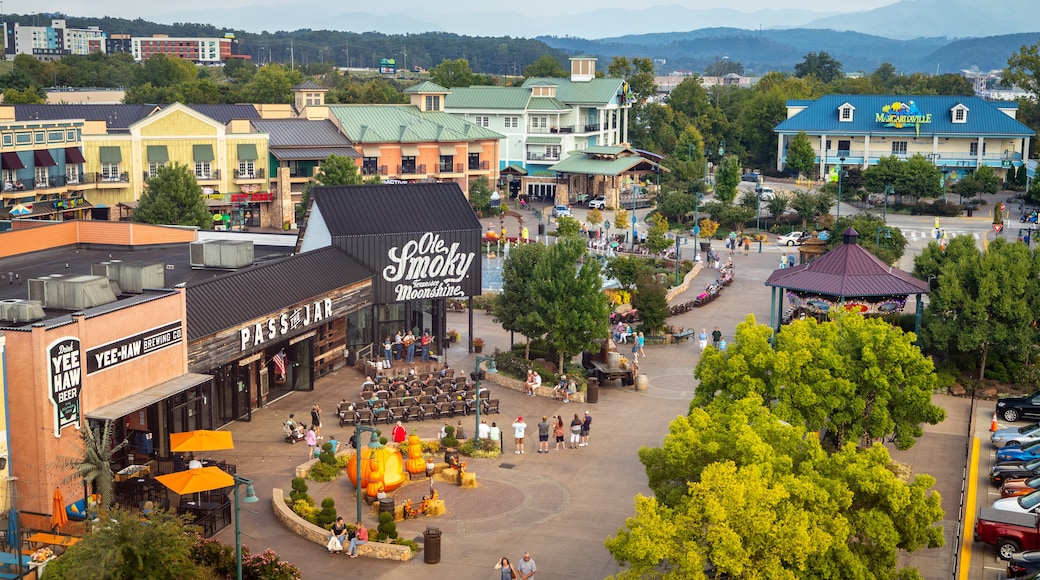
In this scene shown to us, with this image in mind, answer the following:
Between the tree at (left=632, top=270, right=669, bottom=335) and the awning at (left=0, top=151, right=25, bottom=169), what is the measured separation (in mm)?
41588

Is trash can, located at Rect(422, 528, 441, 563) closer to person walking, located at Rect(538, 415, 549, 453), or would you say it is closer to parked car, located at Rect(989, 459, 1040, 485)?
person walking, located at Rect(538, 415, 549, 453)

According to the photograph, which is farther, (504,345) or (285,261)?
(504,345)

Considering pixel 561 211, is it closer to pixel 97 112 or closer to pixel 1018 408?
pixel 97 112

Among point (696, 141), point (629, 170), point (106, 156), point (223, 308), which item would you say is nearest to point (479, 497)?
point (223, 308)

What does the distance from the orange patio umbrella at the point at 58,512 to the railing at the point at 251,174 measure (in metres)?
59.7

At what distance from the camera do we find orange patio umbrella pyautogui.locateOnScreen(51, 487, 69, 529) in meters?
29.5

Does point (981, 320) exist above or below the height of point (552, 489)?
above

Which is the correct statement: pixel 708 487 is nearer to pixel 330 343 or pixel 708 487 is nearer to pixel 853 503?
pixel 853 503

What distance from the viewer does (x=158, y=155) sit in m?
82.9

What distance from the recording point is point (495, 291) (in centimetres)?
6488

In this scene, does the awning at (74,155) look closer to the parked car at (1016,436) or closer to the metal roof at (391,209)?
the metal roof at (391,209)

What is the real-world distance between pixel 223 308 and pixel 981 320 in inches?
1085

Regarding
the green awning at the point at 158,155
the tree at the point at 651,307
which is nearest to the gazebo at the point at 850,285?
the tree at the point at 651,307

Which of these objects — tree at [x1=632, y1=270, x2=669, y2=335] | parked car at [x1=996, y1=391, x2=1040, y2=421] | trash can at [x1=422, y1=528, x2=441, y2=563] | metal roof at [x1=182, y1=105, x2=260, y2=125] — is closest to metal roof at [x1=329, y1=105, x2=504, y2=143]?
metal roof at [x1=182, y1=105, x2=260, y2=125]
